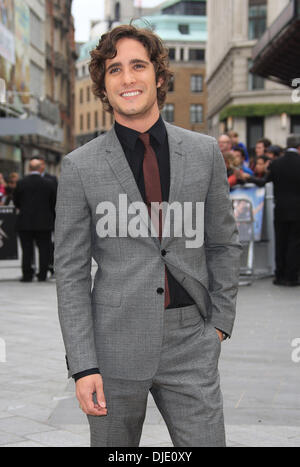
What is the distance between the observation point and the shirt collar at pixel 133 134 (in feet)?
9.71

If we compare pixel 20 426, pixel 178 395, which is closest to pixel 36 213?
pixel 20 426

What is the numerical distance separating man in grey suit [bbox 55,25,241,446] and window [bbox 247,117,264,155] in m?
Result: 57.9

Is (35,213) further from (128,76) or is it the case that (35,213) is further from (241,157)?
(128,76)

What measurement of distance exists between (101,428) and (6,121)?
2097 cm

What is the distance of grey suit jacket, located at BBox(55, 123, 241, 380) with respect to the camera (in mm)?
2812

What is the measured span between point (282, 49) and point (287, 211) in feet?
42.1

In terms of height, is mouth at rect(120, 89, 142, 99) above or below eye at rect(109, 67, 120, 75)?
below

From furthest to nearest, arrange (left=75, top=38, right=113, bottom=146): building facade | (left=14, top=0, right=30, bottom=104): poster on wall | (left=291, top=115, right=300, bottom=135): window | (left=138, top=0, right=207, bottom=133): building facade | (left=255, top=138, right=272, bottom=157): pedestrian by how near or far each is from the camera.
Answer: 1. (left=75, top=38, right=113, bottom=146): building facade
2. (left=138, top=0, right=207, bottom=133): building facade
3. (left=291, top=115, right=300, bottom=135): window
4. (left=14, top=0, right=30, bottom=104): poster on wall
5. (left=255, top=138, right=272, bottom=157): pedestrian

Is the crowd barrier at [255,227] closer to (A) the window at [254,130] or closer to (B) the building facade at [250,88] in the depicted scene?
(B) the building facade at [250,88]

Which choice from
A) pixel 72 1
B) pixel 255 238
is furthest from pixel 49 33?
pixel 255 238

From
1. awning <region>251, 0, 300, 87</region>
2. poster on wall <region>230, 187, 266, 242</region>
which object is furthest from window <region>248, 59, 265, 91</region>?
poster on wall <region>230, 187, 266, 242</region>

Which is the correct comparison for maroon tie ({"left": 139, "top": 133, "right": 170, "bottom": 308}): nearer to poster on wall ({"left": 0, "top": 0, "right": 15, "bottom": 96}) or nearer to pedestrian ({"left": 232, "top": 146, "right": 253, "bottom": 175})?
pedestrian ({"left": 232, "top": 146, "right": 253, "bottom": 175})

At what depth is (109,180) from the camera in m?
2.87

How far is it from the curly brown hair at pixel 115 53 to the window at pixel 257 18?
60.8 metres
